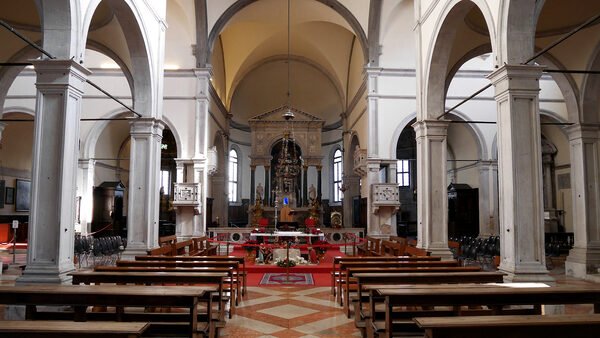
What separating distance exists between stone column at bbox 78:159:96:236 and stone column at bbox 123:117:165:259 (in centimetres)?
796

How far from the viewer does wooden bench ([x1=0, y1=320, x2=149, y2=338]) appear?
2.42 meters

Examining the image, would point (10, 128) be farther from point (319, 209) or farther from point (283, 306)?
point (283, 306)

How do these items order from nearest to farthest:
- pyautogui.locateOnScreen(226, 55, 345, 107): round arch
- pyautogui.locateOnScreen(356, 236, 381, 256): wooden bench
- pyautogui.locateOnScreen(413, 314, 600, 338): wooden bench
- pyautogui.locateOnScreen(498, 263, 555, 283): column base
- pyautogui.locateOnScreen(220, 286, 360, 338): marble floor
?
pyautogui.locateOnScreen(413, 314, 600, 338): wooden bench, pyautogui.locateOnScreen(220, 286, 360, 338): marble floor, pyautogui.locateOnScreen(498, 263, 555, 283): column base, pyautogui.locateOnScreen(356, 236, 381, 256): wooden bench, pyautogui.locateOnScreen(226, 55, 345, 107): round arch

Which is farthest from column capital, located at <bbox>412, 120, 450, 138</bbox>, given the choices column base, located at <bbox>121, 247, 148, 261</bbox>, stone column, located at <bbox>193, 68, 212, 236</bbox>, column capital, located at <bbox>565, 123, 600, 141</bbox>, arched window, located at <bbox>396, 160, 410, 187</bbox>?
arched window, located at <bbox>396, 160, 410, 187</bbox>

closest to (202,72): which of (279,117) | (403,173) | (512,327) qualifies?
(279,117)

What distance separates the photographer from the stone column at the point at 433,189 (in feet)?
28.6

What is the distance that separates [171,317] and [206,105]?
11418mm

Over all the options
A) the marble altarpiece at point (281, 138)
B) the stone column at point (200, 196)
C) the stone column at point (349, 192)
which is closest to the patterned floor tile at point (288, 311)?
the stone column at point (200, 196)

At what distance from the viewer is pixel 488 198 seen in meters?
15.8

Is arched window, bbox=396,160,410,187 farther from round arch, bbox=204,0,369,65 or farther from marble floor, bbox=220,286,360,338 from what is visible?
marble floor, bbox=220,286,360,338

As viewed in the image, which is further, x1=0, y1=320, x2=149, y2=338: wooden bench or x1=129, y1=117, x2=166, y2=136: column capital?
x1=129, y1=117, x2=166, y2=136: column capital

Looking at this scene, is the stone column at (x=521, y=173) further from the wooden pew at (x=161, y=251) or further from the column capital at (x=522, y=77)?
the wooden pew at (x=161, y=251)

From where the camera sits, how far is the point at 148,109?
891 centimetres

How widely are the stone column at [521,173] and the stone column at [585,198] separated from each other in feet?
15.9
